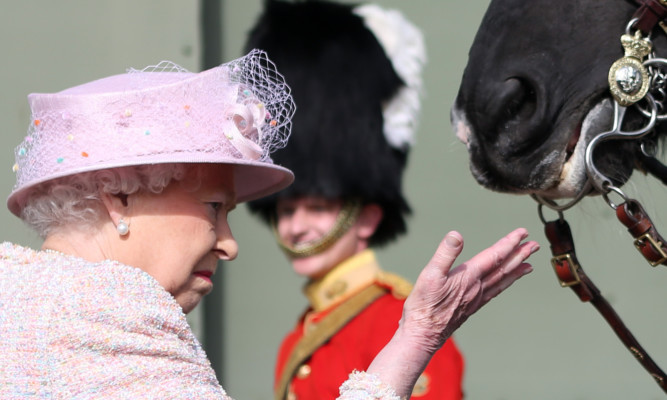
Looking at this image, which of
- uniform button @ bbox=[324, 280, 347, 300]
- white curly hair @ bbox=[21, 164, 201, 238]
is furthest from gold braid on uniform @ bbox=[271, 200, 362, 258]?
white curly hair @ bbox=[21, 164, 201, 238]

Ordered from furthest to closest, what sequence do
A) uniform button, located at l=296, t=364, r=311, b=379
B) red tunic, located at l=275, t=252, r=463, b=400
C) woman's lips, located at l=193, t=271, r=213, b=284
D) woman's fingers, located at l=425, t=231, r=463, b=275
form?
uniform button, located at l=296, t=364, r=311, b=379, red tunic, located at l=275, t=252, r=463, b=400, woman's lips, located at l=193, t=271, r=213, b=284, woman's fingers, located at l=425, t=231, r=463, b=275

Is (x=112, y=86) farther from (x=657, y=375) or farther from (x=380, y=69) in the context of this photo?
(x=380, y=69)

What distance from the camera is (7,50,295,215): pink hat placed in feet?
4.31

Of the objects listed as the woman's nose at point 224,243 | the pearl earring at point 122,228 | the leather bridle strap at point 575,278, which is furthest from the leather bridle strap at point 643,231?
the pearl earring at point 122,228

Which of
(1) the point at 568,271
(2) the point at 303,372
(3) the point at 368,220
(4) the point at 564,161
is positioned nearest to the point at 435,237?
(3) the point at 368,220

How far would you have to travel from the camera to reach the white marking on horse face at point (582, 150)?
150 centimetres

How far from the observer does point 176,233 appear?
1.36 metres

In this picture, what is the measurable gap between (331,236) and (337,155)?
0.36 m

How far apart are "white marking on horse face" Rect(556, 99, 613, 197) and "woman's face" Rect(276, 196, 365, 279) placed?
1314 millimetres

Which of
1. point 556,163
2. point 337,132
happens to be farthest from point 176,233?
point 337,132

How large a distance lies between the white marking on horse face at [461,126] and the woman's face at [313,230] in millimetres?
1215

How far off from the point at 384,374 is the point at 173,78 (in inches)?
21.1

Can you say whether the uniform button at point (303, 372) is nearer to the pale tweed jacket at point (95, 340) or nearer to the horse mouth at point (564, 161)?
the horse mouth at point (564, 161)

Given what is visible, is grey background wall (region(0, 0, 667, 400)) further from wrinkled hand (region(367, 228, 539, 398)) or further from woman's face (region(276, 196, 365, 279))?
wrinkled hand (region(367, 228, 539, 398))
